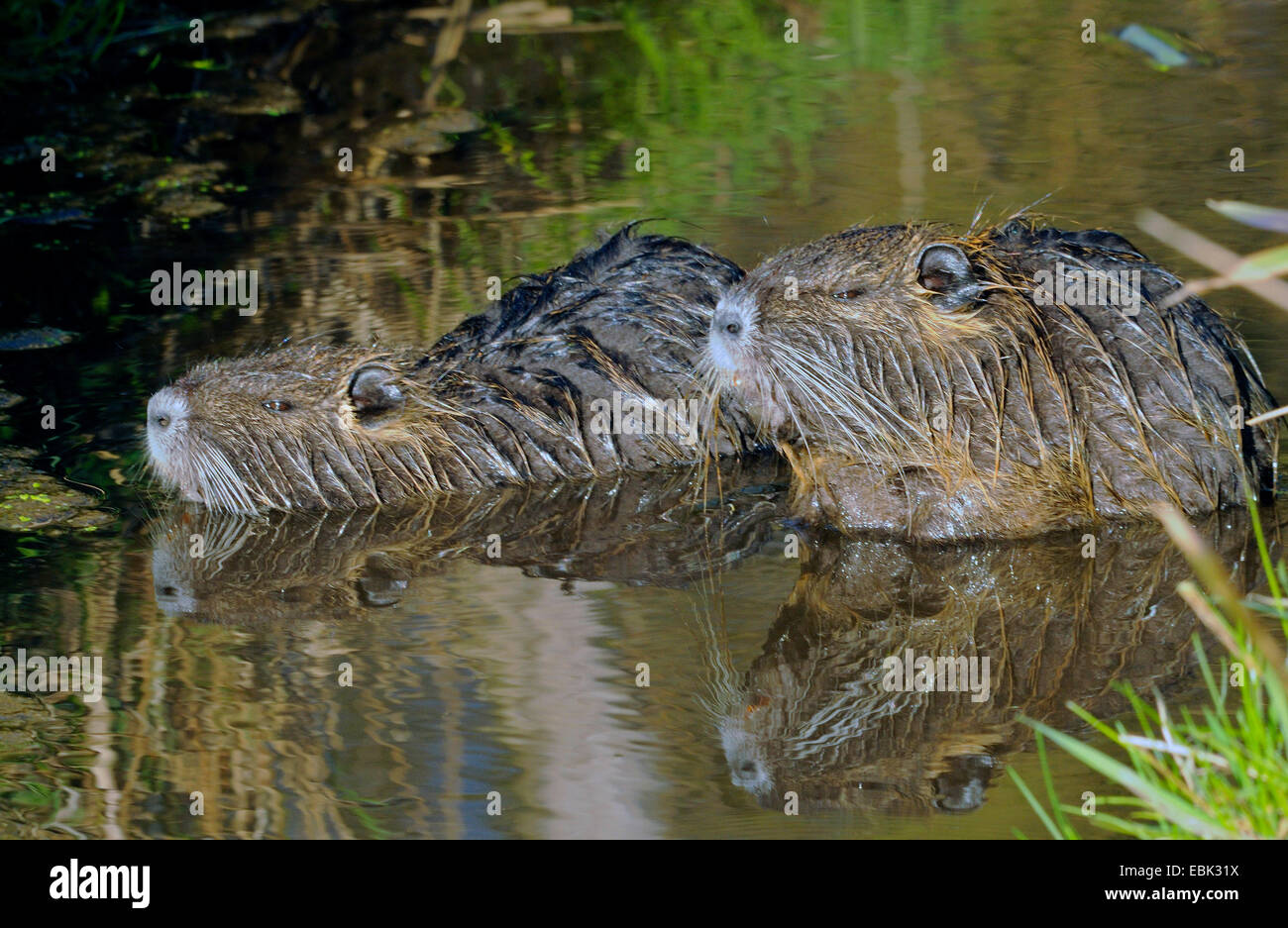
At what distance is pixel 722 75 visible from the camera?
1098 centimetres

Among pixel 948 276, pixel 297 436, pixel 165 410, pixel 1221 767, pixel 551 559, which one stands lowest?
pixel 1221 767

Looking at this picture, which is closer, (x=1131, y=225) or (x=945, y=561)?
(x=945, y=561)

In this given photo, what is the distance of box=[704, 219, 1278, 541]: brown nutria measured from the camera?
16.9 feet

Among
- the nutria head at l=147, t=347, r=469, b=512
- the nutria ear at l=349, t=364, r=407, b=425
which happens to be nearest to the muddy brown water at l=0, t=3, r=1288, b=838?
the nutria head at l=147, t=347, r=469, b=512

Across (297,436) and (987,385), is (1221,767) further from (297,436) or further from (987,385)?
(297,436)

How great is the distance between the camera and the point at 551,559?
5383mm

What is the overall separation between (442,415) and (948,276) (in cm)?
196

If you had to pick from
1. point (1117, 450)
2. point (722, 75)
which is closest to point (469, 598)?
point (1117, 450)

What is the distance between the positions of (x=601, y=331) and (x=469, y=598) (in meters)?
1.52

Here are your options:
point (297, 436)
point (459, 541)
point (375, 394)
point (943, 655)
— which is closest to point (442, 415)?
point (375, 394)

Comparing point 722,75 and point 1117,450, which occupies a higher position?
point 722,75

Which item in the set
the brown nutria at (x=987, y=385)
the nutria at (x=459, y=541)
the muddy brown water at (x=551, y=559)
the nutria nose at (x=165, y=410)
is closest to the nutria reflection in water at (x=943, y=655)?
the muddy brown water at (x=551, y=559)

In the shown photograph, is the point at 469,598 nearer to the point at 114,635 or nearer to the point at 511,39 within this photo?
the point at 114,635

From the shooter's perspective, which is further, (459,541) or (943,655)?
(459,541)
